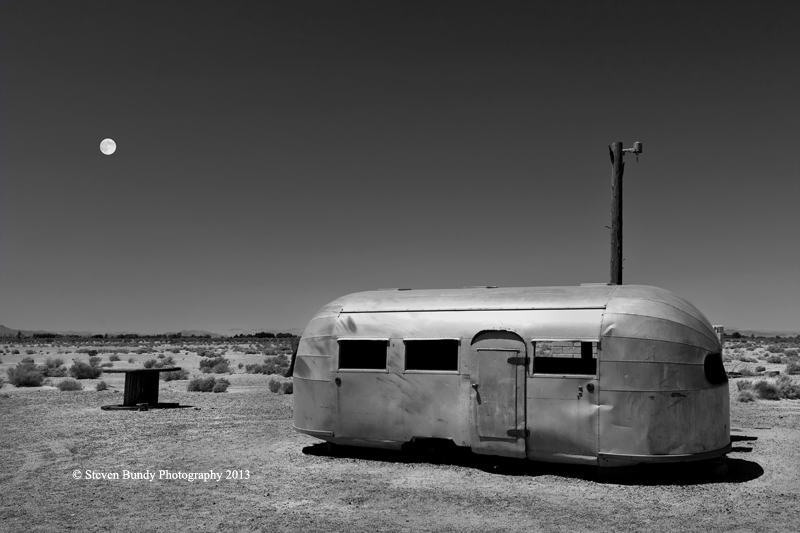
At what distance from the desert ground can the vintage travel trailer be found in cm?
54

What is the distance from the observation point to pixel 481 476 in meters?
10.4

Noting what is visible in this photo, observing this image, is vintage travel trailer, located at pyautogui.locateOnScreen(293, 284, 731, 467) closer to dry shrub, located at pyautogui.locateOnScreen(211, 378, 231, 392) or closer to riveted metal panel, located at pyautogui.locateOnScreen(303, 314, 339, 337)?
riveted metal panel, located at pyautogui.locateOnScreen(303, 314, 339, 337)

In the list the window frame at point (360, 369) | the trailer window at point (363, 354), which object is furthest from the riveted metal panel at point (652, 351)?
the trailer window at point (363, 354)

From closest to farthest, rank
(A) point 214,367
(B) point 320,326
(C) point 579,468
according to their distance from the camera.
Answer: (C) point 579,468, (B) point 320,326, (A) point 214,367

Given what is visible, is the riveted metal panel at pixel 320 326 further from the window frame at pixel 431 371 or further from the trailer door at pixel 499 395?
the trailer door at pixel 499 395

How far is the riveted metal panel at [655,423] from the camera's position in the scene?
9.62m

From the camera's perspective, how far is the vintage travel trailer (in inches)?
384

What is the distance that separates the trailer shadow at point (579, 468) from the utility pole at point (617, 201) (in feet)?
15.1

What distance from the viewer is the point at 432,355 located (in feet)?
41.4

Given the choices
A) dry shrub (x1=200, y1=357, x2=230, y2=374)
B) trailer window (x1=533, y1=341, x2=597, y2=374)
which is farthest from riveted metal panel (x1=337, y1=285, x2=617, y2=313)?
dry shrub (x1=200, y1=357, x2=230, y2=374)

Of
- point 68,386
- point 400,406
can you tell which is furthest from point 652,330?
point 68,386

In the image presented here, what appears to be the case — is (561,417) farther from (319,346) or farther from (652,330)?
(319,346)

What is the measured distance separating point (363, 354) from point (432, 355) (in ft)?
4.43

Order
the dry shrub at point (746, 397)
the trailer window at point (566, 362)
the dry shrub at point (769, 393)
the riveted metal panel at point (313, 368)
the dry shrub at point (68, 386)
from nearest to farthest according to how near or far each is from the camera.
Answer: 1. the trailer window at point (566, 362)
2. the riveted metal panel at point (313, 368)
3. the dry shrub at point (746, 397)
4. the dry shrub at point (769, 393)
5. the dry shrub at point (68, 386)
